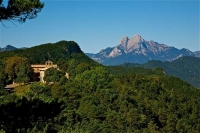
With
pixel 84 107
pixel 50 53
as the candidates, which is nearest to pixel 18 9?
pixel 84 107

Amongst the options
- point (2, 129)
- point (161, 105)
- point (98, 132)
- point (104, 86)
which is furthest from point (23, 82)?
point (2, 129)

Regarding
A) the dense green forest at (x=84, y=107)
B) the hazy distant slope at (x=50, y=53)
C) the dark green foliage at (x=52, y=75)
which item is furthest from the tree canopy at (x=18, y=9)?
the hazy distant slope at (x=50, y=53)

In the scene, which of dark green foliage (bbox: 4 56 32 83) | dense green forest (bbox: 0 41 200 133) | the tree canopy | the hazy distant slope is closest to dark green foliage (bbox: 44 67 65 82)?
dense green forest (bbox: 0 41 200 133)

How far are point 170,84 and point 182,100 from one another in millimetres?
22528

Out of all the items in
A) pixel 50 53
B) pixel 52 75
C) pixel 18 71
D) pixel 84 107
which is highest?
pixel 50 53

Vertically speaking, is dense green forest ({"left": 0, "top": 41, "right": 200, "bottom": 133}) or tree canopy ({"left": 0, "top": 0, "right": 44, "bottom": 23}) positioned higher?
tree canopy ({"left": 0, "top": 0, "right": 44, "bottom": 23})

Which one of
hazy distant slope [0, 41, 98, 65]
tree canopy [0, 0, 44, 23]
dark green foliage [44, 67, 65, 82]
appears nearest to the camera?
tree canopy [0, 0, 44, 23]

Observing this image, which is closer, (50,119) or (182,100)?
(50,119)

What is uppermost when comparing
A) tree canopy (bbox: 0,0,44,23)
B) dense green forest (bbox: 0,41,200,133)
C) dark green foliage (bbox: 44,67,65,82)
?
tree canopy (bbox: 0,0,44,23)

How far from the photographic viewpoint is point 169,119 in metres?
50.8

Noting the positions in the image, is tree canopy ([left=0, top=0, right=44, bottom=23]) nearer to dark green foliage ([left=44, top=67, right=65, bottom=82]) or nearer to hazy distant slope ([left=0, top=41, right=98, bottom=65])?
dark green foliage ([left=44, top=67, right=65, bottom=82])

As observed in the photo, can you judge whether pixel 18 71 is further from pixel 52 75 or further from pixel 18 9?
pixel 18 9

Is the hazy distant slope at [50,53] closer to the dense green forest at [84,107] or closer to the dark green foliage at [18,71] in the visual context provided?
the dark green foliage at [18,71]

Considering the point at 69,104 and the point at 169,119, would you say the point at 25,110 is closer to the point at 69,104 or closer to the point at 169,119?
the point at 69,104
